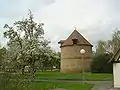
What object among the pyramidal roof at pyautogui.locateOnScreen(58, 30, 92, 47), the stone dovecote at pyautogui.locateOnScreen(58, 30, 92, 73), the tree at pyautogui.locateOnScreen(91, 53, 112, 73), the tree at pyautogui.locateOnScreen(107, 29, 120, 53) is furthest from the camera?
the tree at pyautogui.locateOnScreen(107, 29, 120, 53)

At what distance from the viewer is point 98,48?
7781 cm

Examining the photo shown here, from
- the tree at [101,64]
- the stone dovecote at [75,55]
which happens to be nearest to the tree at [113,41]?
the stone dovecote at [75,55]

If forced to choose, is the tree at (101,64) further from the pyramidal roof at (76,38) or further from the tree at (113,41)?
the tree at (113,41)

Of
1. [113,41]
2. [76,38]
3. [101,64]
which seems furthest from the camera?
[113,41]

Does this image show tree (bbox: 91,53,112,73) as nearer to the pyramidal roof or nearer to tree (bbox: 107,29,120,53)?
the pyramidal roof

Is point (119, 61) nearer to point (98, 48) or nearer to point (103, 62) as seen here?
point (103, 62)

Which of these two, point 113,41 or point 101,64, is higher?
point 113,41

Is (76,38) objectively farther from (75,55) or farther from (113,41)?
(113,41)

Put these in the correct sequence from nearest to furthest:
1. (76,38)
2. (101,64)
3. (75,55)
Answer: (101,64) → (75,55) → (76,38)

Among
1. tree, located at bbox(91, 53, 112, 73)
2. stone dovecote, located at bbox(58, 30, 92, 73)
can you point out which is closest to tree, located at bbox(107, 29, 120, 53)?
stone dovecote, located at bbox(58, 30, 92, 73)

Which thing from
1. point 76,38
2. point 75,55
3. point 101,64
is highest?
point 76,38

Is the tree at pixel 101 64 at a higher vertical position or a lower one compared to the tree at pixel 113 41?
lower

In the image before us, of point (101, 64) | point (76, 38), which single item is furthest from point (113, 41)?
point (101, 64)

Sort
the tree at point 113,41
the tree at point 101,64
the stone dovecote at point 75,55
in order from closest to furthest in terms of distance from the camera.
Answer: the tree at point 101,64 → the stone dovecote at point 75,55 → the tree at point 113,41
